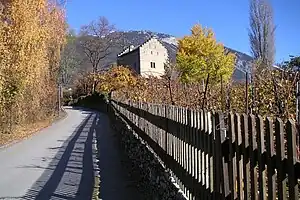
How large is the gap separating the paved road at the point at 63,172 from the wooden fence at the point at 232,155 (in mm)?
2993

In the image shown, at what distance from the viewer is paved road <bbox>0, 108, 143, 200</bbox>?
8055 millimetres

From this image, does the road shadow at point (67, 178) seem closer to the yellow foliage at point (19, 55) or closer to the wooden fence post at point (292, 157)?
the wooden fence post at point (292, 157)

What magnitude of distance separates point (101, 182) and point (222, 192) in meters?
5.89

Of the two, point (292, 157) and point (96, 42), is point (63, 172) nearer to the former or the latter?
point (292, 157)

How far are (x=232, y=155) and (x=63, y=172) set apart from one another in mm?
7585

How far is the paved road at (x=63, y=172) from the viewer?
8.06 metres

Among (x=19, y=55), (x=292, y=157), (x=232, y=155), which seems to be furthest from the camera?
(x=19, y=55)

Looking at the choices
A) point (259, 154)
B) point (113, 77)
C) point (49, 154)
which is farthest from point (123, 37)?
point (259, 154)

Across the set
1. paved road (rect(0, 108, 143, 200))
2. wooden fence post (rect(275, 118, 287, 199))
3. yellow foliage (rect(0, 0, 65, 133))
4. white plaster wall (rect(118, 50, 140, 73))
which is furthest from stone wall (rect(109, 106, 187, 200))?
white plaster wall (rect(118, 50, 140, 73))

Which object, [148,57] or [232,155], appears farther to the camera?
[148,57]

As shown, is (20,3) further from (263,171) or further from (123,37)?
(123,37)

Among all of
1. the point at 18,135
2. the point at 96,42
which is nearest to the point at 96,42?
the point at 96,42

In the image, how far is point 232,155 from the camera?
3248 millimetres

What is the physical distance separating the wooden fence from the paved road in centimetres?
299
